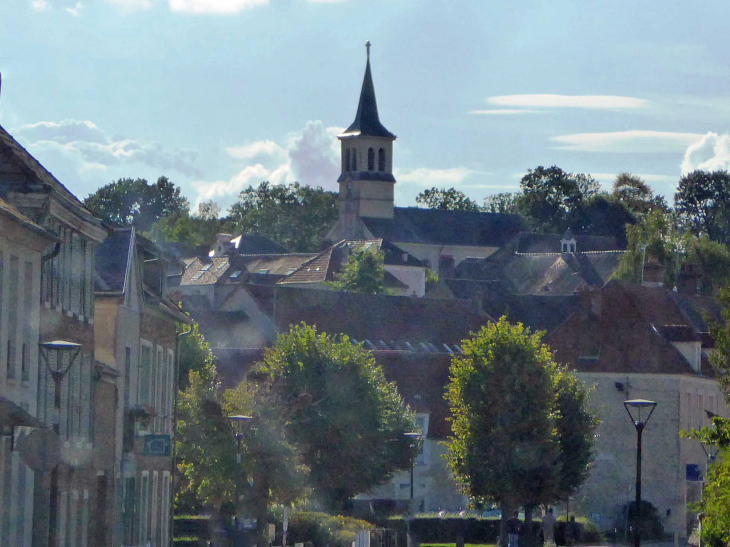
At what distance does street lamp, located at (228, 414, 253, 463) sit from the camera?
43.5 meters

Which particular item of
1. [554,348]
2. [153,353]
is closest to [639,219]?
[554,348]

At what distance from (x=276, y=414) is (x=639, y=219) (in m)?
119

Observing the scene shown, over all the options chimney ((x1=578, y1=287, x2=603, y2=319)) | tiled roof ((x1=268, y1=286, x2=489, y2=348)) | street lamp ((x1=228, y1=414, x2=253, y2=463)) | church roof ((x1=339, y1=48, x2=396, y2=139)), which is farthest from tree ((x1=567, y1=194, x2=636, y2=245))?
street lamp ((x1=228, y1=414, x2=253, y2=463))

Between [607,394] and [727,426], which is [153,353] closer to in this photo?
[727,426]

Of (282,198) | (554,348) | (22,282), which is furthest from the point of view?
(282,198)

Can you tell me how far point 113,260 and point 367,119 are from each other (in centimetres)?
11836

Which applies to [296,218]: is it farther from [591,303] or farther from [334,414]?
[334,414]

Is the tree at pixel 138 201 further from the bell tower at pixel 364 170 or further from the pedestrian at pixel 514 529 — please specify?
the pedestrian at pixel 514 529

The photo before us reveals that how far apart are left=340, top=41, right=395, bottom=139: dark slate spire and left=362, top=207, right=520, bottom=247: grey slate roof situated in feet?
27.8

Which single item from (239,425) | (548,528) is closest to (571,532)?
(548,528)

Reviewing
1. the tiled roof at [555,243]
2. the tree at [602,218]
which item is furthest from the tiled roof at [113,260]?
the tree at [602,218]

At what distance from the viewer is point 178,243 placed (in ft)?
552

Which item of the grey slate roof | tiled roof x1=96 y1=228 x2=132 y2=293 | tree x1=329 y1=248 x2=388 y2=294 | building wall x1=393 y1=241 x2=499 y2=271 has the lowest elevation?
tiled roof x1=96 y1=228 x2=132 y2=293

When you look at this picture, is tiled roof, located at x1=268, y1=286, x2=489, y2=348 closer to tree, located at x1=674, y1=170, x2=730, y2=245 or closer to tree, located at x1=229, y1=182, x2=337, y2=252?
tree, located at x1=674, y1=170, x2=730, y2=245
